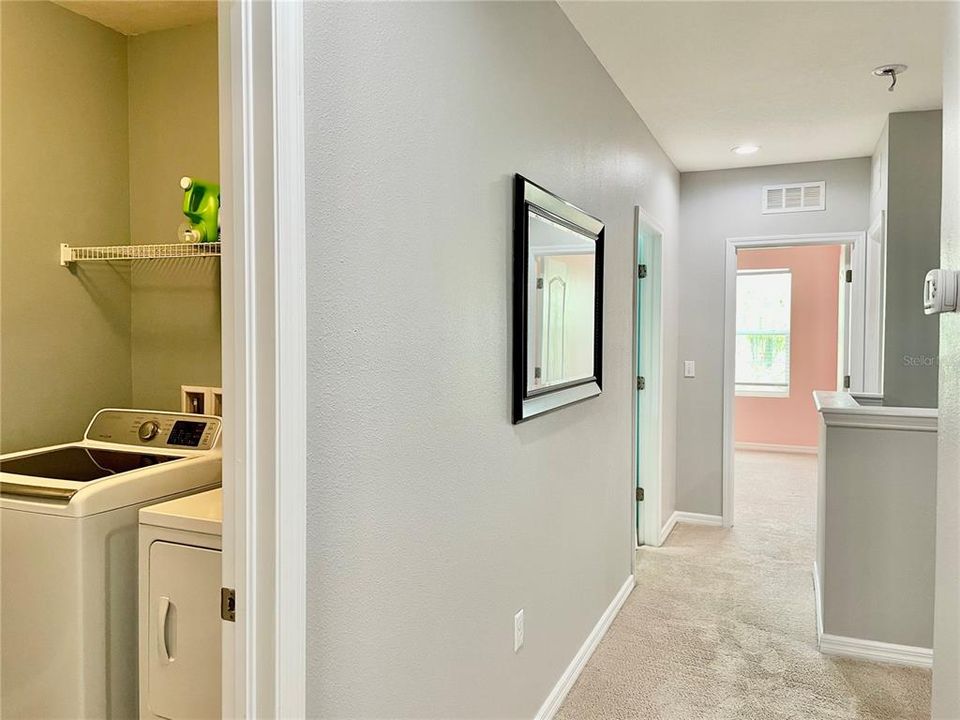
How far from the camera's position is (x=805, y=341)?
784cm

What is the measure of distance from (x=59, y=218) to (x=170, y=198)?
0.37m

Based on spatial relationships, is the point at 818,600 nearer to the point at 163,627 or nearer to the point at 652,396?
the point at 652,396

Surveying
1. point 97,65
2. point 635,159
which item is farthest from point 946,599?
point 97,65

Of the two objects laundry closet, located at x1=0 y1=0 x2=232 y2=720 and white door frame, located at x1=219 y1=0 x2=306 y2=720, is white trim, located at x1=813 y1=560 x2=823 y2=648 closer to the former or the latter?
laundry closet, located at x1=0 y1=0 x2=232 y2=720

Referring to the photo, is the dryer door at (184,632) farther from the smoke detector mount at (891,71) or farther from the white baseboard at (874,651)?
the smoke detector mount at (891,71)

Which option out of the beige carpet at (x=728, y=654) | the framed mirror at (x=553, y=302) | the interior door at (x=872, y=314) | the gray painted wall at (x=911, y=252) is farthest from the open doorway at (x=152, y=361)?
the interior door at (x=872, y=314)

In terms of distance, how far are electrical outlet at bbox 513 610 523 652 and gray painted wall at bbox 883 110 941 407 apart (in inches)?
100

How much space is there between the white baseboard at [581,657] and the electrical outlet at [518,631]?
0.36 meters

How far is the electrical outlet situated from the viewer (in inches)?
84.9

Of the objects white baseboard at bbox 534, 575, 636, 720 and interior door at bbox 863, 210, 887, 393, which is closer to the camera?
white baseboard at bbox 534, 575, 636, 720

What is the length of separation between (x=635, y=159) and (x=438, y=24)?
2.25 m

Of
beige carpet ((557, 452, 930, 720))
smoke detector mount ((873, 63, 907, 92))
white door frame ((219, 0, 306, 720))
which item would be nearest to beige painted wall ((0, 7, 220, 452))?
white door frame ((219, 0, 306, 720))

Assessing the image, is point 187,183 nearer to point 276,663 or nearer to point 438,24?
point 438,24

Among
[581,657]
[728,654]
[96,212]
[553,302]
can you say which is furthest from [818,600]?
[96,212]
